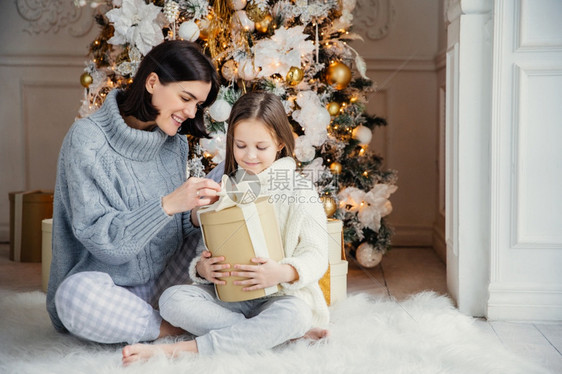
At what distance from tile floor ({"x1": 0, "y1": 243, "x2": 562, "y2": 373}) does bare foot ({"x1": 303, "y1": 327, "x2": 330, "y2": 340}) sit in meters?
0.42

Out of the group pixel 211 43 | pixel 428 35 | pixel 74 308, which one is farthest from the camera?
pixel 428 35

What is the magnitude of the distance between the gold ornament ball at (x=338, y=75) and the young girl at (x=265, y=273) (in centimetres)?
52

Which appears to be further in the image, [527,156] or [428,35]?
[428,35]

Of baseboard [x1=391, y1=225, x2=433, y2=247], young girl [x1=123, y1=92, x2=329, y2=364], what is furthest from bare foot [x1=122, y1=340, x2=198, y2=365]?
baseboard [x1=391, y1=225, x2=433, y2=247]

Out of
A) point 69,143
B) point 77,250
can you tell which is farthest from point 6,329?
point 69,143

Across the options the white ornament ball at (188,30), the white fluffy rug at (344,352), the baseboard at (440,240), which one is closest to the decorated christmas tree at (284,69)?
the white ornament ball at (188,30)

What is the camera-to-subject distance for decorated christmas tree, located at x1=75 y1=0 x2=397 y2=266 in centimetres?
178

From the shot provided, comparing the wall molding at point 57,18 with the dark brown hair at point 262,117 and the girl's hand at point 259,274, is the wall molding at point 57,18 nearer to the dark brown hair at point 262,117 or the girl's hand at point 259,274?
the dark brown hair at point 262,117

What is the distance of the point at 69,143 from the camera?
4.49 ft

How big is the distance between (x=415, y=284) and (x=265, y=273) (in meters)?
0.90

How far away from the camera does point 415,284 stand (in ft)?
6.55

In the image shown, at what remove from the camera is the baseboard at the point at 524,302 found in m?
1.57

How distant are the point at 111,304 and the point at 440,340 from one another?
72 centimetres

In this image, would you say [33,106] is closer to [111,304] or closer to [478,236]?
[111,304]
